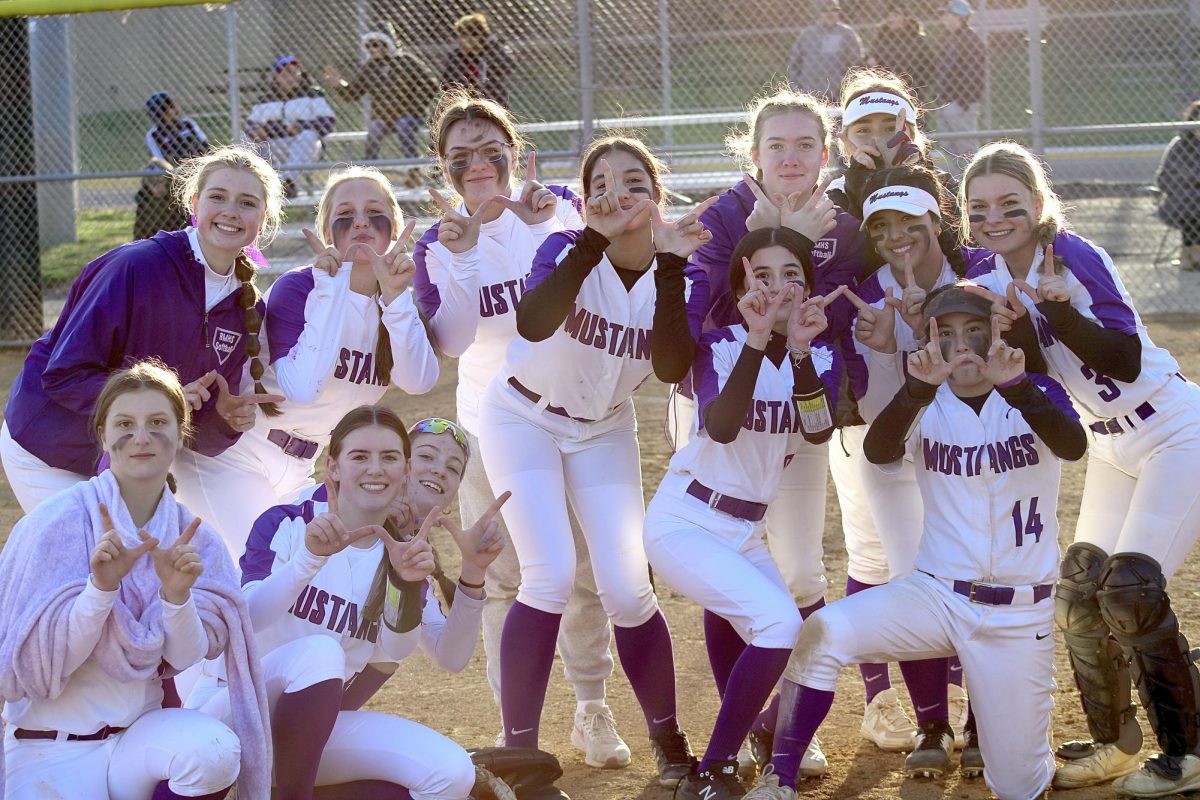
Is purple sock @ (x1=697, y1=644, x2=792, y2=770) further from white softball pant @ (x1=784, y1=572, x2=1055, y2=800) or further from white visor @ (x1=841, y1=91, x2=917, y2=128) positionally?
white visor @ (x1=841, y1=91, x2=917, y2=128)

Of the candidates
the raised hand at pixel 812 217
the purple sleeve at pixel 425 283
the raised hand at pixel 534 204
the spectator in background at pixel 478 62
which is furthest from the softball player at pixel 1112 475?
the spectator in background at pixel 478 62

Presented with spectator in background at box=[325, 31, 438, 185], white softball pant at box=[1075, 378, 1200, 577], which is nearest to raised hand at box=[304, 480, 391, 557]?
white softball pant at box=[1075, 378, 1200, 577]

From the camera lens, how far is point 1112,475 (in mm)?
3951

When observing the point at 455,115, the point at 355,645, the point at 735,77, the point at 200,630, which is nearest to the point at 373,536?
the point at 355,645

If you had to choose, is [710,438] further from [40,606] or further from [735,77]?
[735,77]

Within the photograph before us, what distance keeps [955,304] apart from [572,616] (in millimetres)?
1466

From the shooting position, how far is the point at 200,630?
119 inches

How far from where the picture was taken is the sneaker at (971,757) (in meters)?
3.87

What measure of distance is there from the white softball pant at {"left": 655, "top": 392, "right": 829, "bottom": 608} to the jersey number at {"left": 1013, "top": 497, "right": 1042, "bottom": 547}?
1.93 feet

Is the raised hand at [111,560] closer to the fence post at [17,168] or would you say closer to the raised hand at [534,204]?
the raised hand at [534,204]

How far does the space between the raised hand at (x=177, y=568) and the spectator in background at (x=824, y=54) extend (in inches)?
308

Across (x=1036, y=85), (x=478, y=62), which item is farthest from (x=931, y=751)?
(x=478, y=62)

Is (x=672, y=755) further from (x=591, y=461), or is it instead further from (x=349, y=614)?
(x=349, y=614)

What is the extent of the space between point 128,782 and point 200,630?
34 centimetres
